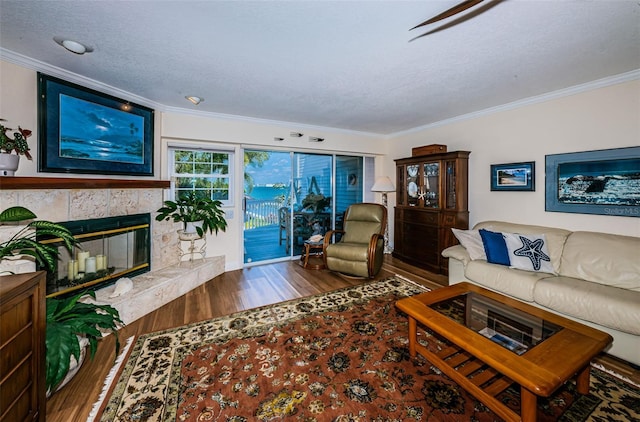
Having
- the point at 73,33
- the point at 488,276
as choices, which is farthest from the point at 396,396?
the point at 73,33

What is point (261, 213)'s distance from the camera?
4523mm

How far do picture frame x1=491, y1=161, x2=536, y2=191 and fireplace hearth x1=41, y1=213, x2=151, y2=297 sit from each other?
181 inches

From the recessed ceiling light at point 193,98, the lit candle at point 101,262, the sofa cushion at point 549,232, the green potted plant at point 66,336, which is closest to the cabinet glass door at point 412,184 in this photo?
the sofa cushion at point 549,232

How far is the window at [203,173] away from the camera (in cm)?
368

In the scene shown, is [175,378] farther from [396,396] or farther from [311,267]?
[311,267]

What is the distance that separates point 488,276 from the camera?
2.69 metres

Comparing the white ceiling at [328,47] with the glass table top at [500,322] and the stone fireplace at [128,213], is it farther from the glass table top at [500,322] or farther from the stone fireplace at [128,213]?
the glass table top at [500,322]

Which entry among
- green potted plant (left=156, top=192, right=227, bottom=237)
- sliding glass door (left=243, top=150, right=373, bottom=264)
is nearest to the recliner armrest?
sliding glass door (left=243, top=150, right=373, bottom=264)

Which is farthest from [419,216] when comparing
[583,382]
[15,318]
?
[15,318]

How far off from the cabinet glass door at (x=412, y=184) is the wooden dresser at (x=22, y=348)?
14.1ft

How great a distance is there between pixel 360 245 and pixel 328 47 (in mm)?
2617

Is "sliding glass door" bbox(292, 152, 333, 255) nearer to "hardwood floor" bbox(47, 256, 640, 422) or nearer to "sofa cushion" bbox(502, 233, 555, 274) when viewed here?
"hardwood floor" bbox(47, 256, 640, 422)

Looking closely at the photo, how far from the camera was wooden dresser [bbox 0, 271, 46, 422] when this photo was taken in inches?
41.6

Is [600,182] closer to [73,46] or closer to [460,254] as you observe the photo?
[460,254]
